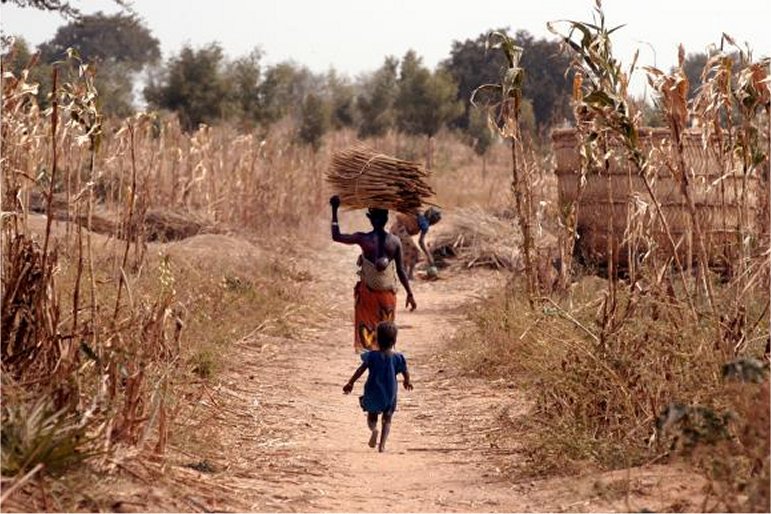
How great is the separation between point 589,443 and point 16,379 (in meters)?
2.56

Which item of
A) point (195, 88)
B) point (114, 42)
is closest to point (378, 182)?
point (195, 88)

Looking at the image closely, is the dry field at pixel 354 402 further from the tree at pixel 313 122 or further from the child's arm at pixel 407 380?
the tree at pixel 313 122

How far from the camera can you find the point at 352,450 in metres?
6.70

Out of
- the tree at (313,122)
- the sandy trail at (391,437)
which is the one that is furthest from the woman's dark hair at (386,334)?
the tree at (313,122)

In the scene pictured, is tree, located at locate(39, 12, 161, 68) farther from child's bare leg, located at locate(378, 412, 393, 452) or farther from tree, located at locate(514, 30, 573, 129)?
child's bare leg, located at locate(378, 412, 393, 452)

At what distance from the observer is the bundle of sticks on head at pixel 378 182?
26.5 feet

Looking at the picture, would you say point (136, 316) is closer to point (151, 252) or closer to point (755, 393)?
point (755, 393)

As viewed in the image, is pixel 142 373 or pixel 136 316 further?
pixel 136 316

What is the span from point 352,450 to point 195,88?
24.1 meters

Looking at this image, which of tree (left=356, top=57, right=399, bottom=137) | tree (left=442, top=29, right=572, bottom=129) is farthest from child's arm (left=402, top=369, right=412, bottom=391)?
tree (left=442, top=29, right=572, bottom=129)

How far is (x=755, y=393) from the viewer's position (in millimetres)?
4832

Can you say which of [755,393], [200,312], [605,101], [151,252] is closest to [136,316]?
[605,101]

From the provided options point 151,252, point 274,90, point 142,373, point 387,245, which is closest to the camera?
point 142,373

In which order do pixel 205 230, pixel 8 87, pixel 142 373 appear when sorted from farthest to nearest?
pixel 205 230, pixel 8 87, pixel 142 373
